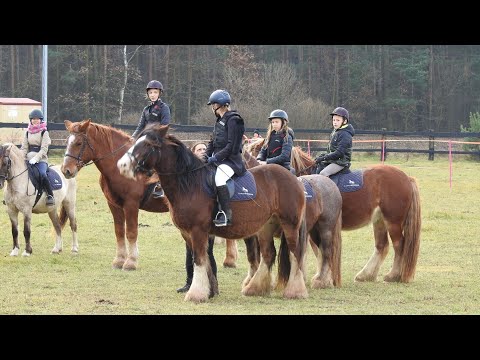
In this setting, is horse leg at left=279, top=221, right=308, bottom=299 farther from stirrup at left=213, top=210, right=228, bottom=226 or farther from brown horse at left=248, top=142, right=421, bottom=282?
brown horse at left=248, top=142, right=421, bottom=282

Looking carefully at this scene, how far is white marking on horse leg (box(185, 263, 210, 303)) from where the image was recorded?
10000 mm

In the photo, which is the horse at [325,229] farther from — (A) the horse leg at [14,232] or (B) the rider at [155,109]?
(A) the horse leg at [14,232]

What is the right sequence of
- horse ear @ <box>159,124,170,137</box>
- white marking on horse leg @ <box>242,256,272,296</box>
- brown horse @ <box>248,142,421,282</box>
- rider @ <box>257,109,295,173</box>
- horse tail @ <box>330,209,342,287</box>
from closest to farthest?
horse ear @ <box>159,124,170,137</box>
white marking on horse leg @ <box>242,256,272,296</box>
horse tail @ <box>330,209,342,287</box>
rider @ <box>257,109,295,173</box>
brown horse @ <box>248,142,421,282</box>

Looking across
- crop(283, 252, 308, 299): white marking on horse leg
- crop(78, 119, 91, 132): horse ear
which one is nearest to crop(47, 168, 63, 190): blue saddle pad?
crop(78, 119, 91, 132): horse ear

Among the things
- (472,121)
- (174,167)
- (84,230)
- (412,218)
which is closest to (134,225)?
(174,167)

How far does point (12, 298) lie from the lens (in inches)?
404

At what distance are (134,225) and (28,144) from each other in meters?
2.94

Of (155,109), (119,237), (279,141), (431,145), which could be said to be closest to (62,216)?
(119,237)

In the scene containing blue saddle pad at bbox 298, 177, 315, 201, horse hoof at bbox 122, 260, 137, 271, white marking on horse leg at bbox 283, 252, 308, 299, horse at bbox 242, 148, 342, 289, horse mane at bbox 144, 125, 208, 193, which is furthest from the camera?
horse hoof at bbox 122, 260, 137, 271

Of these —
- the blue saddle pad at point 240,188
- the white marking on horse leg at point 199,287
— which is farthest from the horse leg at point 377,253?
the white marking on horse leg at point 199,287

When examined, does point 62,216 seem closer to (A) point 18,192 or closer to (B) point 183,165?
(A) point 18,192

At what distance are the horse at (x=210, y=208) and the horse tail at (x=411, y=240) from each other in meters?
2.22

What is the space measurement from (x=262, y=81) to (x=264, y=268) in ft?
121

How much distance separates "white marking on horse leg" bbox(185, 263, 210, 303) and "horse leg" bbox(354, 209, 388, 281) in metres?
3.24
